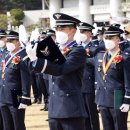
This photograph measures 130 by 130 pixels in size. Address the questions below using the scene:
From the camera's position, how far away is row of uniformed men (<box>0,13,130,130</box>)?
4.80m

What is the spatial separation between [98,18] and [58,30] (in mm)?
51904

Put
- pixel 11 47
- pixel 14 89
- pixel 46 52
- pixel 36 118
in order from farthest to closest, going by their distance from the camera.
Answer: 1. pixel 36 118
2. pixel 11 47
3. pixel 14 89
4. pixel 46 52

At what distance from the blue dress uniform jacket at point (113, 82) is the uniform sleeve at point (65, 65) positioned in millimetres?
1282

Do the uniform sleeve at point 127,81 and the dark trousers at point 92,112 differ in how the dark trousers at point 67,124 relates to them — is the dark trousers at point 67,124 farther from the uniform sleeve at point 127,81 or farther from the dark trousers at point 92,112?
the dark trousers at point 92,112

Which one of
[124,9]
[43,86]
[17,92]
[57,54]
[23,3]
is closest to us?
[57,54]

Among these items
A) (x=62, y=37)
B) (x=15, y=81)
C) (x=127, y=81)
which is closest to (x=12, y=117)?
(x=15, y=81)

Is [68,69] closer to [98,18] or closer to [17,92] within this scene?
[17,92]

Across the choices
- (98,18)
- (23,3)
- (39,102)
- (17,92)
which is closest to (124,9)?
(98,18)

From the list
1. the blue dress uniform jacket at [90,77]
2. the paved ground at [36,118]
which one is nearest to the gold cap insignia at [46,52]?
the blue dress uniform jacket at [90,77]

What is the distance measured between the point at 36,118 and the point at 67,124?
4965mm

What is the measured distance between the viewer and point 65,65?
4.57 meters

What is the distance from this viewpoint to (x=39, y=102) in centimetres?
1225

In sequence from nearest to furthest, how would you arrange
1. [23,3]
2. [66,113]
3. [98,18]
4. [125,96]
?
[66,113] → [125,96] → [98,18] → [23,3]

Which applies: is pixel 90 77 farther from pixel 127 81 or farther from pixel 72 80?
pixel 72 80
